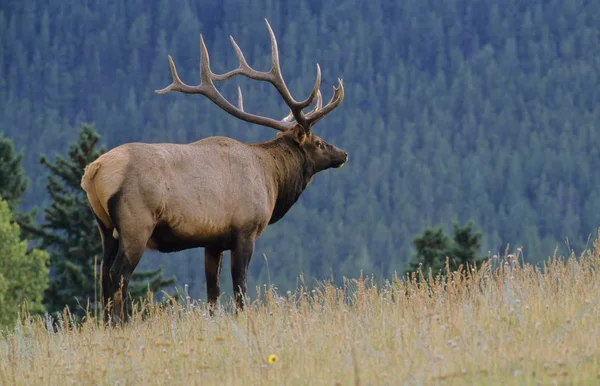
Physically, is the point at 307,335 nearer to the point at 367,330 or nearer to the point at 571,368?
the point at 367,330

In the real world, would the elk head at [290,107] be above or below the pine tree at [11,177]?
above

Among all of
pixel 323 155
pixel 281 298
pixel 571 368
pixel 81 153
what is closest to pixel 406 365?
pixel 571 368

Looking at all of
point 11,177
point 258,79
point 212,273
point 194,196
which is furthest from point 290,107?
point 11,177

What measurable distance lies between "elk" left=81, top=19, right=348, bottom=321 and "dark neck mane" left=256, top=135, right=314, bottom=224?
0.04 feet

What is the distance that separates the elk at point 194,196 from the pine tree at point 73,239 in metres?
20.6

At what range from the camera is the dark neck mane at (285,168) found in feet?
40.9

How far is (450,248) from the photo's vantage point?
34562mm

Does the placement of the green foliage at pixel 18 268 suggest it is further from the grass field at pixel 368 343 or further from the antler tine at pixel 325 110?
the grass field at pixel 368 343

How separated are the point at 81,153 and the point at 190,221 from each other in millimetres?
26289

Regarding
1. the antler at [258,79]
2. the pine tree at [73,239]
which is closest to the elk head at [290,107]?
the antler at [258,79]

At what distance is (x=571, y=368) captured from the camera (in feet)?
19.6

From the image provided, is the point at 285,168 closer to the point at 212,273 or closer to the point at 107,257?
the point at 212,273

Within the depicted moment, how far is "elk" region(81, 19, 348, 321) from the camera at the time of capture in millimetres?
10133

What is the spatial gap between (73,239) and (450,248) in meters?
12.2
